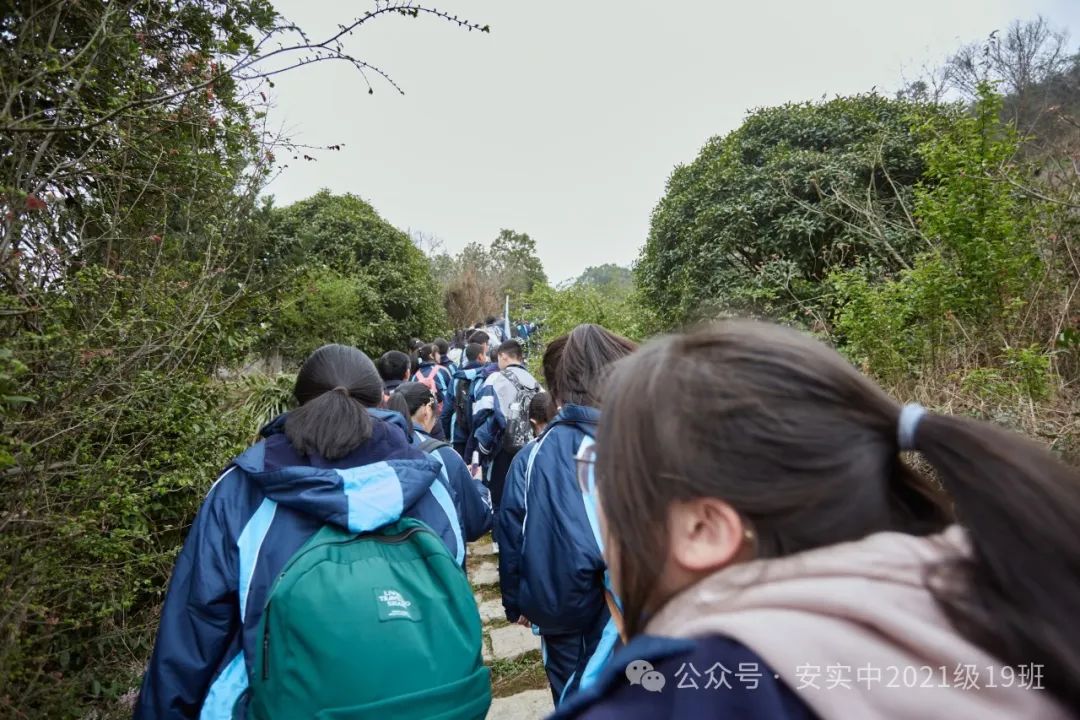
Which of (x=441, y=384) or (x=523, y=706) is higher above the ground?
(x=441, y=384)

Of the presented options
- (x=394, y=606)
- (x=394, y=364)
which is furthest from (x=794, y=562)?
(x=394, y=364)

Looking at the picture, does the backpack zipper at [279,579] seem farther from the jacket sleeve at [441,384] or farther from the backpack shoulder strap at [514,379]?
the jacket sleeve at [441,384]

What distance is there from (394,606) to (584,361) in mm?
1134

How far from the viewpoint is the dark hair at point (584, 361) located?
2.25m

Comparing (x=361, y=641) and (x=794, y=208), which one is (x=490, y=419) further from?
(x=794, y=208)

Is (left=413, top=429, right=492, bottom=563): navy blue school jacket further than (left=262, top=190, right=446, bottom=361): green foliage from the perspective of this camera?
No

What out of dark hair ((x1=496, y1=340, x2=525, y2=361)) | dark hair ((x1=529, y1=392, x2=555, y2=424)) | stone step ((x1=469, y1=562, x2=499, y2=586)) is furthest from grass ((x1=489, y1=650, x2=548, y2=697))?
dark hair ((x1=496, y1=340, x2=525, y2=361))

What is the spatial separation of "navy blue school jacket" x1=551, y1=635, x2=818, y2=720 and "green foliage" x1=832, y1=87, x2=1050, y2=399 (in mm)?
4081

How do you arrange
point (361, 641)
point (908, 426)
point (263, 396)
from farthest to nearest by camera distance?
point (263, 396) < point (361, 641) < point (908, 426)

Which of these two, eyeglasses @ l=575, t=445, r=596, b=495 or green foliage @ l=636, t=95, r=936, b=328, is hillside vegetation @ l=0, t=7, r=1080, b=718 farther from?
eyeglasses @ l=575, t=445, r=596, b=495

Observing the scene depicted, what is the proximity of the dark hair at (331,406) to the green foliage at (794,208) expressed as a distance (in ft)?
17.1

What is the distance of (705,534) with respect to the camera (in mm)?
812

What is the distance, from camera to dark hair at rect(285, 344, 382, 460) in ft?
5.76

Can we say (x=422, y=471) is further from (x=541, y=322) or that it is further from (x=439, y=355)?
(x=541, y=322)
